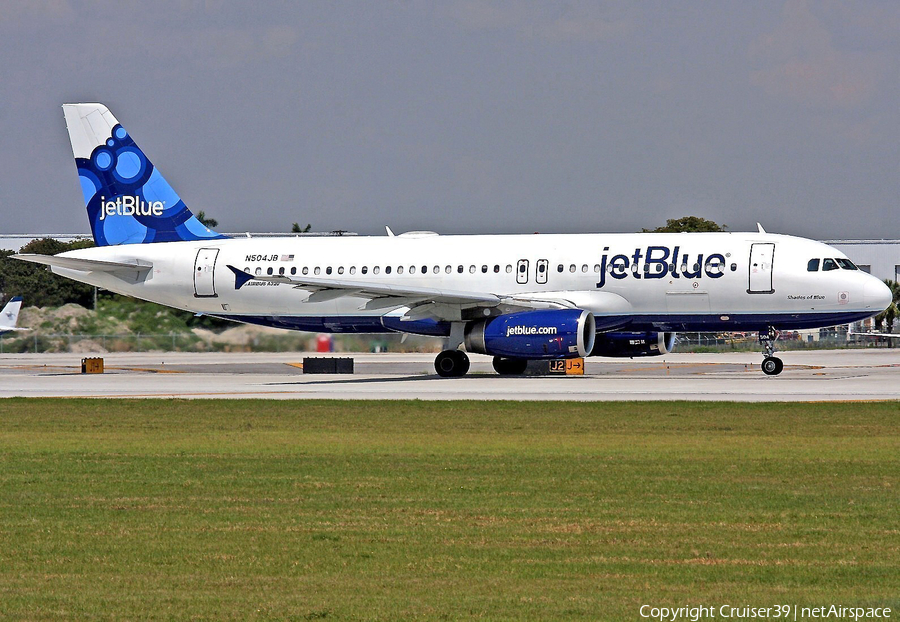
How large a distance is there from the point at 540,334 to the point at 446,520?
24.0 meters

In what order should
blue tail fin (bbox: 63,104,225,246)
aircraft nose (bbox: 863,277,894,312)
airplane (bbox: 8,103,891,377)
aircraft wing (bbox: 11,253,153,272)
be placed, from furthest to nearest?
blue tail fin (bbox: 63,104,225,246), aircraft wing (bbox: 11,253,153,272), airplane (bbox: 8,103,891,377), aircraft nose (bbox: 863,277,894,312)

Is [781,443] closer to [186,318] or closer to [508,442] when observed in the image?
[508,442]

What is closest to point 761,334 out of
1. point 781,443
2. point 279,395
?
point 279,395

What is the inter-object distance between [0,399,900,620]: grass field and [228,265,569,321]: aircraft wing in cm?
1523

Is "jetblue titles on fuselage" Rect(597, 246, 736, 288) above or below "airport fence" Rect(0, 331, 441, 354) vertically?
above

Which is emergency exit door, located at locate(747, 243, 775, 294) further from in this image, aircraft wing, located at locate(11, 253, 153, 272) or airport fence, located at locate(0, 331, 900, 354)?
aircraft wing, located at locate(11, 253, 153, 272)

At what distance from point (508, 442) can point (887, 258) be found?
10674cm

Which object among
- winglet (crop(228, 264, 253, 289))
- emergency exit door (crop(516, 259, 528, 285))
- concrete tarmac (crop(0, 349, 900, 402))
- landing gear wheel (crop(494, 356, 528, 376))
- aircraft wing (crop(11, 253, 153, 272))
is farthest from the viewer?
aircraft wing (crop(11, 253, 153, 272))

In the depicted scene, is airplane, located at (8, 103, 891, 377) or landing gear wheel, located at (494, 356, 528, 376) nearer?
airplane, located at (8, 103, 891, 377)

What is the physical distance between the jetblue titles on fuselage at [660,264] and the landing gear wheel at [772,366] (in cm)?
387

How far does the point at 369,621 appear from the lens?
8.65 metres

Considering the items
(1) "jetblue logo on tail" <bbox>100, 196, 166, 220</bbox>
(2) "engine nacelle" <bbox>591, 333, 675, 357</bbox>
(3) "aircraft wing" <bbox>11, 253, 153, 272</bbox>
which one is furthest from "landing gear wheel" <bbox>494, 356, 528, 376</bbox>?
(1) "jetblue logo on tail" <bbox>100, 196, 166, 220</bbox>

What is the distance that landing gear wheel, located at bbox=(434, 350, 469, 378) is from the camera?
40.0 metres

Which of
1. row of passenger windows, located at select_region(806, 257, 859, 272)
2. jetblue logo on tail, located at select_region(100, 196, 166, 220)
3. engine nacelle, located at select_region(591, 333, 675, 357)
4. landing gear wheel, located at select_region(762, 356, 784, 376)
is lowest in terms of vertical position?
landing gear wheel, located at select_region(762, 356, 784, 376)
